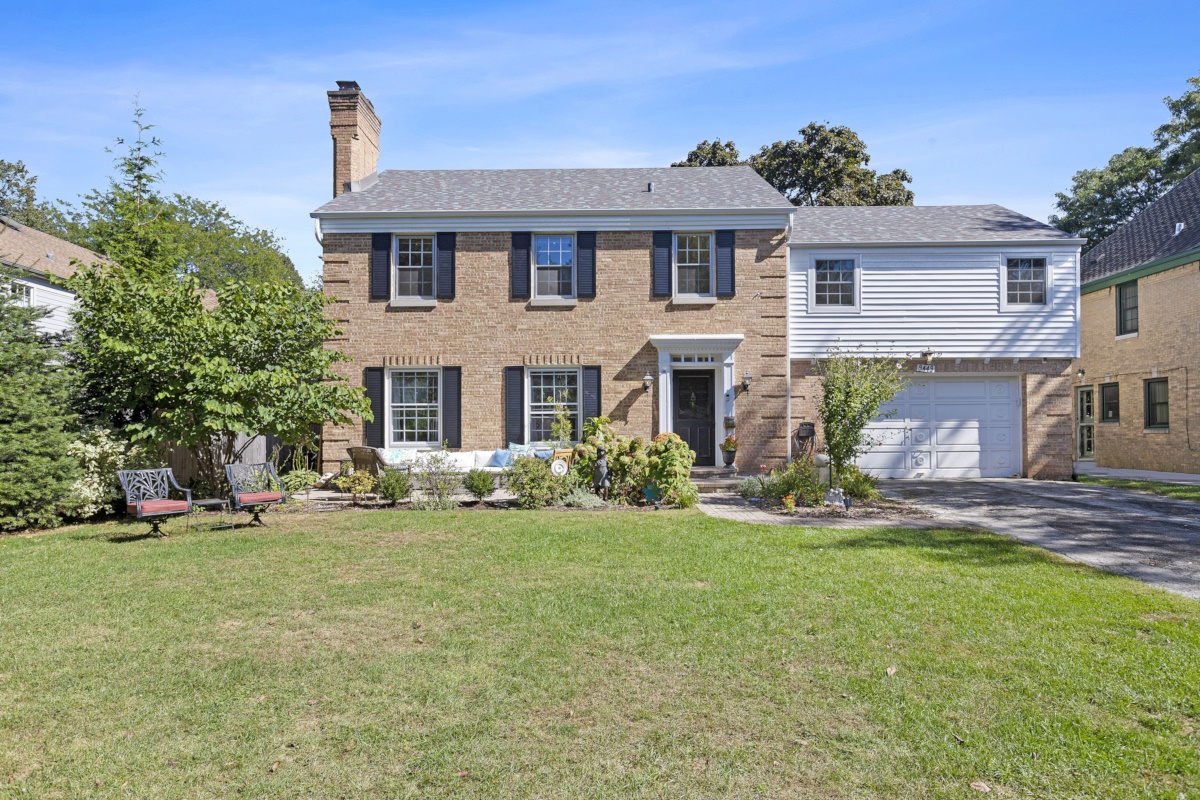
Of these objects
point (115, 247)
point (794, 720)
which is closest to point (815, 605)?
point (794, 720)

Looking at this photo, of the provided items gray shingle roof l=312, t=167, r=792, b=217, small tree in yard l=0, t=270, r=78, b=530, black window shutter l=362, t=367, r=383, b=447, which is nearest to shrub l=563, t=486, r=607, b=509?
black window shutter l=362, t=367, r=383, b=447

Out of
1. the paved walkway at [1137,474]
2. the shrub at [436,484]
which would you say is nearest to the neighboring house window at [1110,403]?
the paved walkway at [1137,474]

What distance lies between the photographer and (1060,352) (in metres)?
16.9

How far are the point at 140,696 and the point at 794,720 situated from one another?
3862 millimetres

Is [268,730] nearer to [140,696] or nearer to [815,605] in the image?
[140,696]

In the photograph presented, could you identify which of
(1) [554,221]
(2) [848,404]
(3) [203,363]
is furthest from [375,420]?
(2) [848,404]

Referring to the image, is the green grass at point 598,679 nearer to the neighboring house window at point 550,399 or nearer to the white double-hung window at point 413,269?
the neighboring house window at point 550,399

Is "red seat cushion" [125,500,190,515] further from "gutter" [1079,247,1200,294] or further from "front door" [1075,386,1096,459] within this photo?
"front door" [1075,386,1096,459]

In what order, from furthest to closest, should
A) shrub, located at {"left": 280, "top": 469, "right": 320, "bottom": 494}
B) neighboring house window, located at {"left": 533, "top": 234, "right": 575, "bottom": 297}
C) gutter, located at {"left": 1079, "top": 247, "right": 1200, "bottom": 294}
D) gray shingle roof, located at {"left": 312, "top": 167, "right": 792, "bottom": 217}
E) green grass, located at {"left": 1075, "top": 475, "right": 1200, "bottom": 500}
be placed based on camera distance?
gutter, located at {"left": 1079, "top": 247, "right": 1200, "bottom": 294} < neighboring house window, located at {"left": 533, "top": 234, "right": 575, "bottom": 297} < gray shingle roof, located at {"left": 312, "top": 167, "right": 792, "bottom": 217} < green grass, located at {"left": 1075, "top": 475, "right": 1200, "bottom": 500} < shrub, located at {"left": 280, "top": 469, "right": 320, "bottom": 494}

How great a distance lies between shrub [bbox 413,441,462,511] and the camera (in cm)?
1224

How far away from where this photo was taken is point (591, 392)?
Result: 16.2m

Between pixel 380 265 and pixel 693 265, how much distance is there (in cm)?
732

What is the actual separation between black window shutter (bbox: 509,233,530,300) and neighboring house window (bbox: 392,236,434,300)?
198 centimetres

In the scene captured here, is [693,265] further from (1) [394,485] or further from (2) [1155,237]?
(2) [1155,237]
